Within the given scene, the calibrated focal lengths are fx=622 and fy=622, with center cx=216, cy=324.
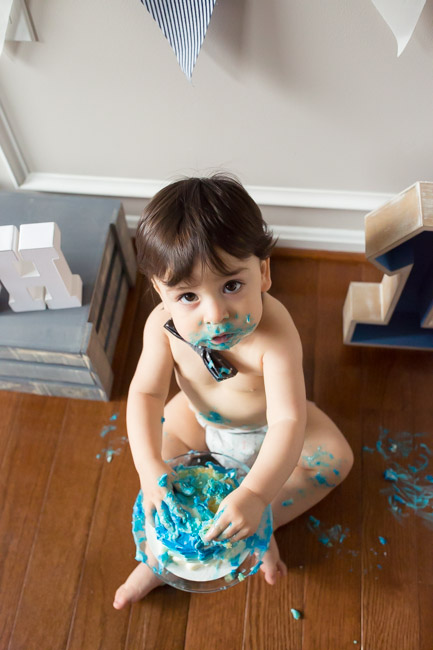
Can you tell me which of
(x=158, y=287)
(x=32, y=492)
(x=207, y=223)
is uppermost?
(x=207, y=223)

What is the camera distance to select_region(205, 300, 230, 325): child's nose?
Result: 0.80 m

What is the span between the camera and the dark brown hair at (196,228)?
77cm

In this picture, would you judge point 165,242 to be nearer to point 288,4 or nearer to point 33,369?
point 288,4

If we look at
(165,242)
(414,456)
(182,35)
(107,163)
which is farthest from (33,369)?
(414,456)

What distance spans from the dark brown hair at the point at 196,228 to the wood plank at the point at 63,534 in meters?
0.59

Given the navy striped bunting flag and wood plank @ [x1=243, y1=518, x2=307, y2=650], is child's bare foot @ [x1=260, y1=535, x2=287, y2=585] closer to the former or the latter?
wood plank @ [x1=243, y1=518, x2=307, y2=650]

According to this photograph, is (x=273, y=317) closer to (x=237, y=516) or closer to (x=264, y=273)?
(x=264, y=273)

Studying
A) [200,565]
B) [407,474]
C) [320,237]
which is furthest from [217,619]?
[320,237]

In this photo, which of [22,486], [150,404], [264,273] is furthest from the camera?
[22,486]

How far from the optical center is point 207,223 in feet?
2.53

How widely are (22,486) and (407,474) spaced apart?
768mm

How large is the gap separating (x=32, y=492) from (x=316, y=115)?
0.91 meters

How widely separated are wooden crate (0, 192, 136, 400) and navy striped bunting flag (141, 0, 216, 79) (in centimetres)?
38

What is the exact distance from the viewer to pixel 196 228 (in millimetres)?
768
